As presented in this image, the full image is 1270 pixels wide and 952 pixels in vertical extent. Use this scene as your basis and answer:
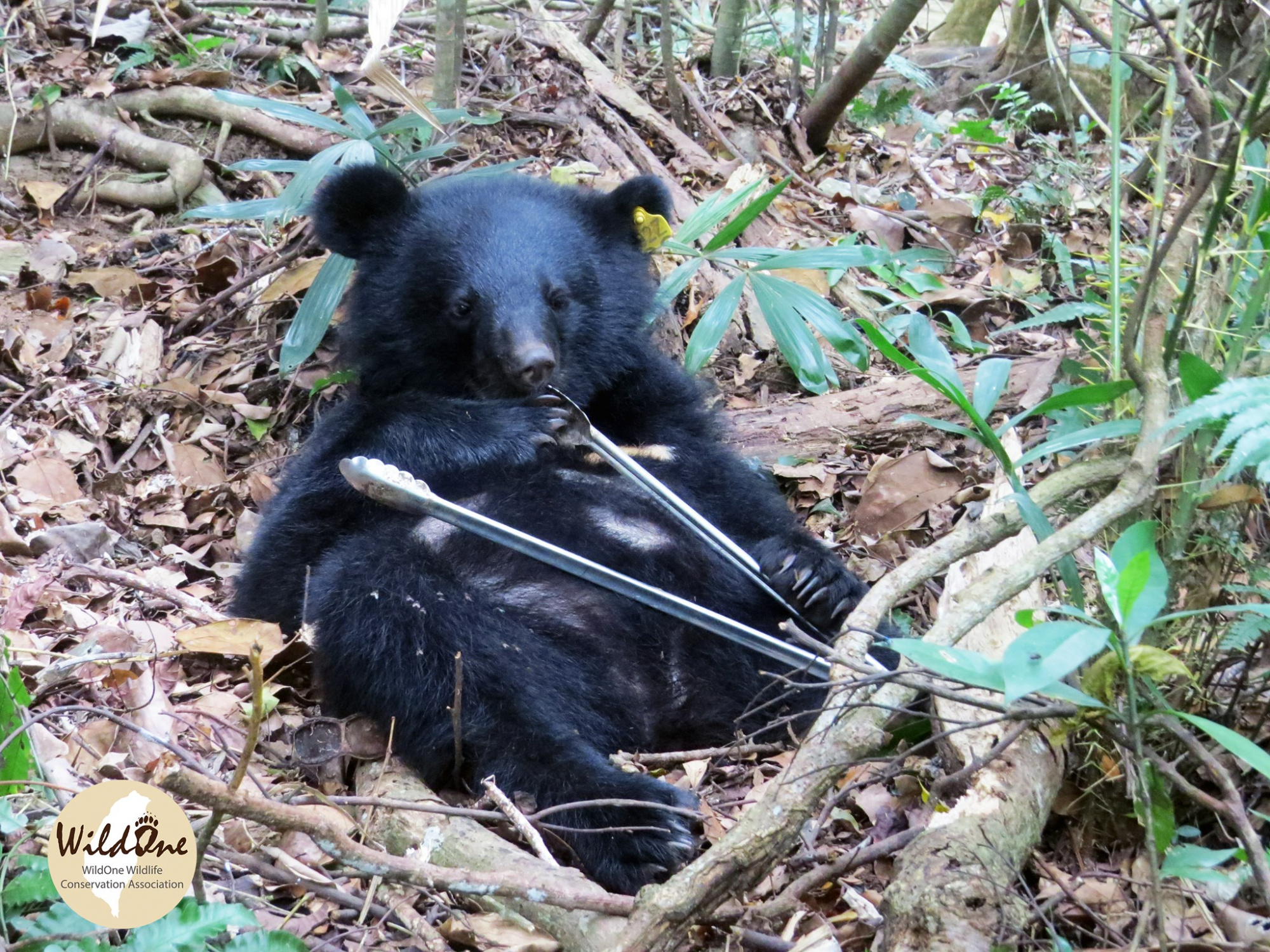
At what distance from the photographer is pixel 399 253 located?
4.37m

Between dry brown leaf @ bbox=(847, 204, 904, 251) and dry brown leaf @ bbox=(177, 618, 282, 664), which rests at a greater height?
dry brown leaf @ bbox=(847, 204, 904, 251)

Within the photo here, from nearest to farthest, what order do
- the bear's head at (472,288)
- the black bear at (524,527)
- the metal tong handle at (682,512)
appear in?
the black bear at (524,527)
the metal tong handle at (682,512)
the bear's head at (472,288)

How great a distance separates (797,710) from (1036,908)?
168 cm

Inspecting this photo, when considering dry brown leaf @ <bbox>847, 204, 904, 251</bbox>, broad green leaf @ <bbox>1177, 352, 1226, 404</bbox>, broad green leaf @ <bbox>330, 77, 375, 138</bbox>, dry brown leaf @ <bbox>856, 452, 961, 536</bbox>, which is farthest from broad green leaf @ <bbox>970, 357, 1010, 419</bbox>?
dry brown leaf @ <bbox>847, 204, 904, 251</bbox>

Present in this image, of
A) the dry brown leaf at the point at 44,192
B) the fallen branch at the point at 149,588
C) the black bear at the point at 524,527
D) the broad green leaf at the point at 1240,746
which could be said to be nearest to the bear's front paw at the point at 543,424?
the black bear at the point at 524,527

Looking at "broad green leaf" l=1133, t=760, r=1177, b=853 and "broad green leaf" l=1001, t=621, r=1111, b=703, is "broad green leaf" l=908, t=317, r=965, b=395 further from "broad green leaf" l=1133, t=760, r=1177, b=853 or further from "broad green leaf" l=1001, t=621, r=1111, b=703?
"broad green leaf" l=1001, t=621, r=1111, b=703

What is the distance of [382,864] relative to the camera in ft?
6.77

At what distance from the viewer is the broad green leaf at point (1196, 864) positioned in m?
1.92

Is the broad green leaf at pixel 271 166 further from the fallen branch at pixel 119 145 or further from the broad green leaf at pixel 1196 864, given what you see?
the broad green leaf at pixel 1196 864

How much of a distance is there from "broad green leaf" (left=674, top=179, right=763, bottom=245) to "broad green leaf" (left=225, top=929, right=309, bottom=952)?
136 inches

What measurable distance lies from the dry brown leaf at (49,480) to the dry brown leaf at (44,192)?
1924 millimetres

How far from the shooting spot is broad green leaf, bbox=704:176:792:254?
4527 millimetres

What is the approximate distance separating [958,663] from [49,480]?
4123mm

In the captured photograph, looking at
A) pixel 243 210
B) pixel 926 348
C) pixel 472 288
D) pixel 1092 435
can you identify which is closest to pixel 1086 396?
pixel 1092 435
